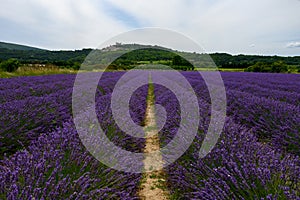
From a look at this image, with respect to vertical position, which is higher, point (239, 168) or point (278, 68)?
point (239, 168)

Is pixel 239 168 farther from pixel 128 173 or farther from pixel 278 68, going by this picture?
pixel 278 68

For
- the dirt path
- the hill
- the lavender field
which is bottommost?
the hill

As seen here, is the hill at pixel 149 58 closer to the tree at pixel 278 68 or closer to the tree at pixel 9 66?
the tree at pixel 278 68

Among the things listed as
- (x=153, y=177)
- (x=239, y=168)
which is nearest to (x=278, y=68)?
(x=153, y=177)

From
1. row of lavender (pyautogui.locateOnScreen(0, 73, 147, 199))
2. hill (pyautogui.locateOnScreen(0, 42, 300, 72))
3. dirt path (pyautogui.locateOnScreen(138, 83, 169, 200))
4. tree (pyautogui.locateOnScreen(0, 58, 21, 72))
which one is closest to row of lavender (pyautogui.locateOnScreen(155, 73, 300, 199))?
dirt path (pyautogui.locateOnScreen(138, 83, 169, 200))

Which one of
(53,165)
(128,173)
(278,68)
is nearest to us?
(53,165)

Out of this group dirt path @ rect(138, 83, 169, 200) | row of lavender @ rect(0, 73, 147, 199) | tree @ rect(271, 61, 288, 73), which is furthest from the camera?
tree @ rect(271, 61, 288, 73)

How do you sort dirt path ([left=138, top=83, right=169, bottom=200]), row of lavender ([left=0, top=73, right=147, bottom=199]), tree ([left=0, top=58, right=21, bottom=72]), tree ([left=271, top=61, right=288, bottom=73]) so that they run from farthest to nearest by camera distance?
tree ([left=271, top=61, right=288, bottom=73])
tree ([left=0, top=58, right=21, bottom=72])
dirt path ([left=138, top=83, right=169, bottom=200])
row of lavender ([left=0, top=73, right=147, bottom=199])

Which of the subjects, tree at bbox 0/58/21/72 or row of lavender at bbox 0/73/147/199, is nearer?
row of lavender at bbox 0/73/147/199

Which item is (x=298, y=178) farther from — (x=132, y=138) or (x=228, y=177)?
(x=132, y=138)

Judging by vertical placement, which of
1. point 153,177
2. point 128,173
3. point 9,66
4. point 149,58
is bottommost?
point 149,58

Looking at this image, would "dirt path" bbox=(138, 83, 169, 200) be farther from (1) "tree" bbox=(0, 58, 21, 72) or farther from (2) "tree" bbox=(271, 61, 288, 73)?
(2) "tree" bbox=(271, 61, 288, 73)

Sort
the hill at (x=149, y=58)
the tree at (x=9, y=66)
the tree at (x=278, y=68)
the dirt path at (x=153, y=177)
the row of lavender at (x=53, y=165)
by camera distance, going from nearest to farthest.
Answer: the row of lavender at (x=53, y=165), the dirt path at (x=153, y=177), the tree at (x=9, y=66), the tree at (x=278, y=68), the hill at (x=149, y=58)

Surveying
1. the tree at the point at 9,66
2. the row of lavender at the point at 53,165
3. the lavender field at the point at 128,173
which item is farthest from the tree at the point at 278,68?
the row of lavender at the point at 53,165
